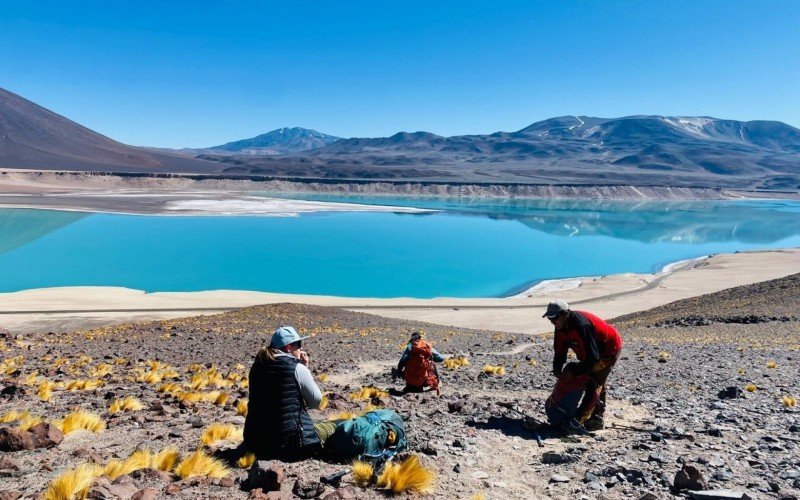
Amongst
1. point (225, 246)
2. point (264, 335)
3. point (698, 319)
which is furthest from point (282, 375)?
point (225, 246)

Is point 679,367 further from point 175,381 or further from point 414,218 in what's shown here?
point 414,218

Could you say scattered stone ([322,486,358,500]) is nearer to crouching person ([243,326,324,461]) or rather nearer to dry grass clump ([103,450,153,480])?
crouching person ([243,326,324,461])

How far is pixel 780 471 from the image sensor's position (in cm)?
525

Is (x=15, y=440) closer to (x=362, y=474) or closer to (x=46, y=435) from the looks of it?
(x=46, y=435)

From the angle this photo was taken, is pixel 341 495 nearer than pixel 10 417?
Yes

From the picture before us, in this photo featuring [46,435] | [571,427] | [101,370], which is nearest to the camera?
[46,435]

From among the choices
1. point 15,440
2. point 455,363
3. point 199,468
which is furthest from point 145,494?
point 455,363

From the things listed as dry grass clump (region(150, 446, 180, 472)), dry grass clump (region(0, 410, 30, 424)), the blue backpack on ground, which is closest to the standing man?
the blue backpack on ground

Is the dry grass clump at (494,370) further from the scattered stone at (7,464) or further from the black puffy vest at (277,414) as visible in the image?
the scattered stone at (7,464)

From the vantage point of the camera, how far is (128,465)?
481 centimetres

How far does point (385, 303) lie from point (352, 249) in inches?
931

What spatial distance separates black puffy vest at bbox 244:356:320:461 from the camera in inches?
203

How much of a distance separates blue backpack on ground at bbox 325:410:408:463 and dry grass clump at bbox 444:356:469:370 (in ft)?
20.8

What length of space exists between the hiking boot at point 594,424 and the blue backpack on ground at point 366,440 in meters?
2.33
